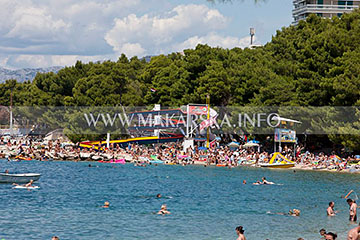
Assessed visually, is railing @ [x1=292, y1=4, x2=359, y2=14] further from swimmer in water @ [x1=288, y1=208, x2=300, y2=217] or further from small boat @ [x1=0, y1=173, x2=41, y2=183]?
swimmer in water @ [x1=288, y1=208, x2=300, y2=217]

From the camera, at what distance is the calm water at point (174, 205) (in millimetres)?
25062

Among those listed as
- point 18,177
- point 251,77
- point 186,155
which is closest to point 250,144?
point 186,155

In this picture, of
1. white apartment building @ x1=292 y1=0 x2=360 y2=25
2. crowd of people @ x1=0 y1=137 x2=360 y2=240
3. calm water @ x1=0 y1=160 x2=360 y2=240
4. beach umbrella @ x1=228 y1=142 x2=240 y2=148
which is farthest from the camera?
white apartment building @ x1=292 y1=0 x2=360 y2=25

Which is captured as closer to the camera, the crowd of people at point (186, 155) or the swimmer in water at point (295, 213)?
the swimmer in water at point (295, 213)

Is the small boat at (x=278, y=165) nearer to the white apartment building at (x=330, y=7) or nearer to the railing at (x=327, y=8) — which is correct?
the white apartment building at (x=330, y=7)

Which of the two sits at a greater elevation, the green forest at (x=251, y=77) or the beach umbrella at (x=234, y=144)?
the green forest at (x=251, y=77)

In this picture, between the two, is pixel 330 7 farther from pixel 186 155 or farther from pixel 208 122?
pixel 186 155

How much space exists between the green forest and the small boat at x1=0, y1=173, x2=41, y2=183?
3211 centimetres

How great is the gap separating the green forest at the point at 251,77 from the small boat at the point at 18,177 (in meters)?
32.1

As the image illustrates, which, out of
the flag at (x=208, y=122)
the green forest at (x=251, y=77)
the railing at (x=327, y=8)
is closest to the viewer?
the green forest at (x=251, y=77)

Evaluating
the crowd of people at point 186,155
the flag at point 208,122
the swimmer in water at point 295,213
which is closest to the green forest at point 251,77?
the flag at point 208,122

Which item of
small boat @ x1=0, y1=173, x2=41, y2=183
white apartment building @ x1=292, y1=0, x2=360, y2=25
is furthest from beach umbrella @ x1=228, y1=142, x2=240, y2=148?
white apartment building @ x1=292, y1=0, x2=360, y2=25

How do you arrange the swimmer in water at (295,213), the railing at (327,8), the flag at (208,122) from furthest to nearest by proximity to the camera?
the railing at (327,8) < the flag at (208,122) < the swimmer in water at (295,213)

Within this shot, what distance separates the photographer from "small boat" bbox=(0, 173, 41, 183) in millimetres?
41562
